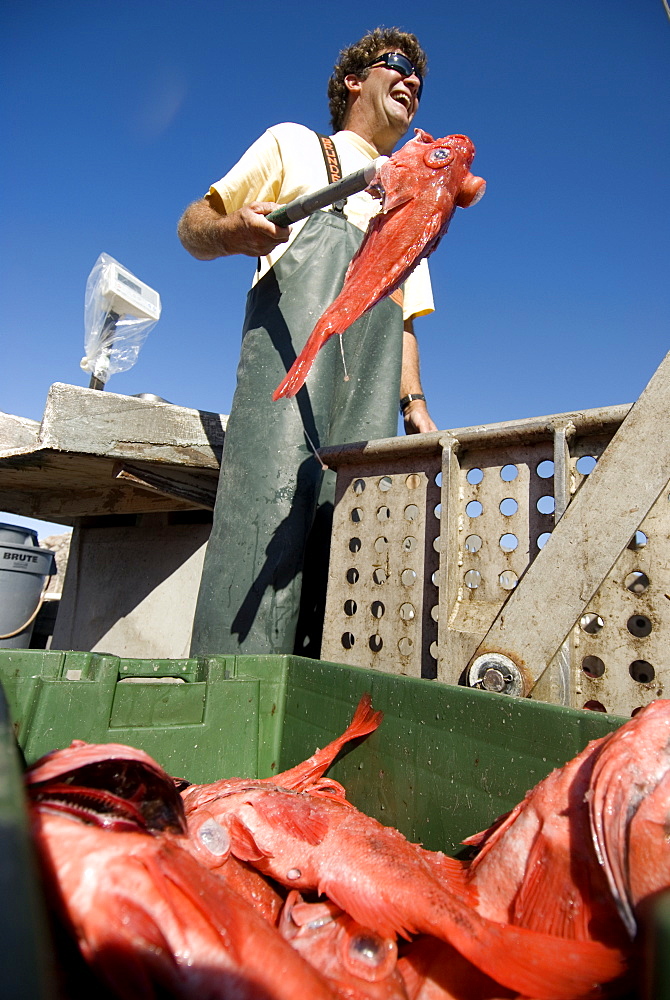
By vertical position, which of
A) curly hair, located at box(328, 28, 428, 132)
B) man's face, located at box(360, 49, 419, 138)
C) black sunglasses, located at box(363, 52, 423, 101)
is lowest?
man's face, located at box(360, 49, 419, 138)

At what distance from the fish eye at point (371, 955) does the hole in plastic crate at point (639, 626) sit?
1.11 meters

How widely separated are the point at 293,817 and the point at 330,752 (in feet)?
1.42

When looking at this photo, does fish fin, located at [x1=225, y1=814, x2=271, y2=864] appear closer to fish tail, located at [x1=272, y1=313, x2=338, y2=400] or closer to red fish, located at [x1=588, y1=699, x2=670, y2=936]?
red fish, located at [x1=588, y1=699, x2=670, y2=936]

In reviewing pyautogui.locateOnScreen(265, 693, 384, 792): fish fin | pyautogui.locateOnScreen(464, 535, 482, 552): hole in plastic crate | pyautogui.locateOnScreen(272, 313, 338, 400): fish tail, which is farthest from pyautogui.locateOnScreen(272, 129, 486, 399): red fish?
pyautogui.locateOnScreen(265, 693, 384, 792): fish fin

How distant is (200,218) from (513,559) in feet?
7.75

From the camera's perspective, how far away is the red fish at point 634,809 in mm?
780

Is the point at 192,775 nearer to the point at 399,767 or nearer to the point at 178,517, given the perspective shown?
the point at 399,767

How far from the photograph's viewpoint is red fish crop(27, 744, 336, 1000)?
67cm

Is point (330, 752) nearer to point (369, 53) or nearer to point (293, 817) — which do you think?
point (293, 817)

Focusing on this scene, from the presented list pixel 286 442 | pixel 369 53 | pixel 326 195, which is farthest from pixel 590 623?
pixel 369 53

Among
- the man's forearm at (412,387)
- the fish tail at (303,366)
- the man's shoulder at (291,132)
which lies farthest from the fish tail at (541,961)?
the man's shoulder at (291,132)

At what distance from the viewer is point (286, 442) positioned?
2.80m

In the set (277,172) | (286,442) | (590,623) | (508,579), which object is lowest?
(590,623)

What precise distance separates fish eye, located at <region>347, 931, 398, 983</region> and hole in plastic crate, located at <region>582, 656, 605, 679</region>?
1037 mm
